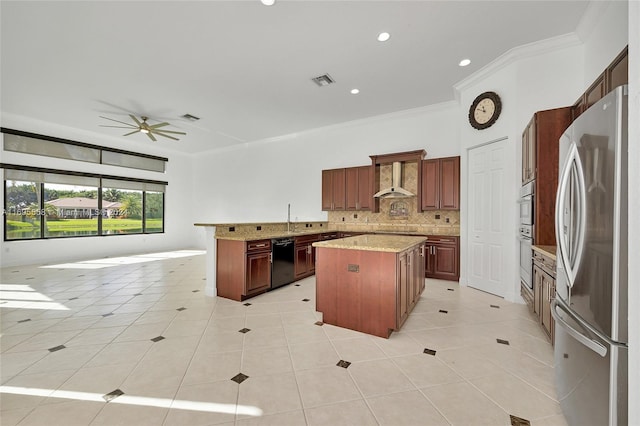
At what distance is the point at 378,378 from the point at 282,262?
8.93 feet

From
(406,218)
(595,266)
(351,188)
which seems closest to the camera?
(595,266)

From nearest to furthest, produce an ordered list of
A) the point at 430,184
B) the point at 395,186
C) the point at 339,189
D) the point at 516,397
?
the point at 516,397 < the point at 430,184 < the point at 395,186 < the point at 339,189

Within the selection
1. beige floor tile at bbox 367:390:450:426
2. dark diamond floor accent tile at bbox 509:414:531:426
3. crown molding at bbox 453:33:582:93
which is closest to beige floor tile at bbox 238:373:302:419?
beige floor tile at bbox 367:390:450:426

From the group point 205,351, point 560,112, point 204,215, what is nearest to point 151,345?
point 205,351

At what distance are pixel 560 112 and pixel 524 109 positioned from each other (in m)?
0.82

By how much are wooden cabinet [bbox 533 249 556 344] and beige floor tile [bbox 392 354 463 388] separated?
108 cm

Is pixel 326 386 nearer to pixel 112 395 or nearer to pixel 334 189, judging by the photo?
pixel 112 395

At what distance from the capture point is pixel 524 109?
11.9 feet

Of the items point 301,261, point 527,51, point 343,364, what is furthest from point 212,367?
point 527,51

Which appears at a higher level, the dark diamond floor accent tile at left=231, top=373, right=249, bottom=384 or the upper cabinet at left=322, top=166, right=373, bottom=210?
the upper cabinet at left=322, top=166, right=373, bottom=210

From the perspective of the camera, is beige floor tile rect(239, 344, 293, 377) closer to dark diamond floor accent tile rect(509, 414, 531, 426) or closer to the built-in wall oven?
dark diamond floor accent tile rect(509, 414, 531, 426)

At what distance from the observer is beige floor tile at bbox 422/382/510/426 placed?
1562 millimetres

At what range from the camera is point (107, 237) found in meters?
7.39

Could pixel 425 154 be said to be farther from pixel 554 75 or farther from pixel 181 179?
pixel 181 179
